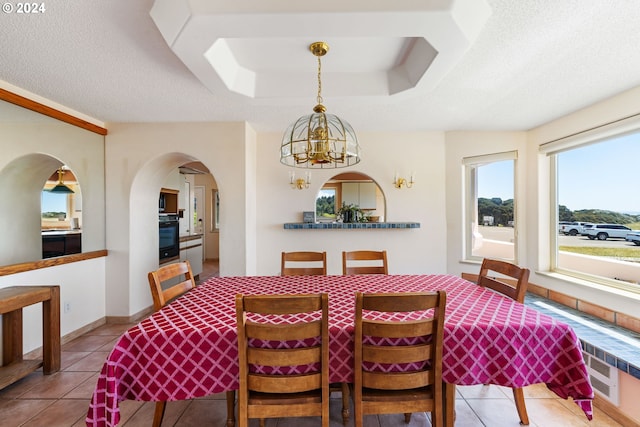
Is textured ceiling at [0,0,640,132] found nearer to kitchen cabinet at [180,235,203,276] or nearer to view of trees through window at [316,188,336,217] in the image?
view of trees through window at [316,188,336,217]

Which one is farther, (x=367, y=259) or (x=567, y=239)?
(x=567, y=239)

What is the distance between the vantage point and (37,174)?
3002 millimetres

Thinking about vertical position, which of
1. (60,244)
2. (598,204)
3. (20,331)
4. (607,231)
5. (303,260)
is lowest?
(20,331)

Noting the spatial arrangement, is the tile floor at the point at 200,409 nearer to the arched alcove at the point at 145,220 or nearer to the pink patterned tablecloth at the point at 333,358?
the pink patterned tablecloth at the point at 333,358

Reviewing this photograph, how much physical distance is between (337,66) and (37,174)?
326 cm

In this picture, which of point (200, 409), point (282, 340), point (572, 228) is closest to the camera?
point (282, 340)

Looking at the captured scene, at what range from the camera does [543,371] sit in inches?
52.3

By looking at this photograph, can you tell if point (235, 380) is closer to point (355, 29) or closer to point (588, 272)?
point (355, 29)

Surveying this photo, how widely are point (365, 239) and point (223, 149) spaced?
6.80 feet

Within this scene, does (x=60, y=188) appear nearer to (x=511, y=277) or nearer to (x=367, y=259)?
(x=367, y=259)

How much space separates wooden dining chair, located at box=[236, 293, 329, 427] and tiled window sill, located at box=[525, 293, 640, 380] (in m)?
1.94

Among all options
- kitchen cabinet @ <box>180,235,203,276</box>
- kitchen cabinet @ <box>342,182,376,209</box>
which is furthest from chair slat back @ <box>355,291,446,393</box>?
kitchen cabinet @ <box>342,182,376,209</box>

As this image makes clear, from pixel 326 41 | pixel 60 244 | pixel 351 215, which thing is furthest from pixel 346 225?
pixel 60 244

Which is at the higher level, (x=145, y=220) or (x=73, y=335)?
(x=145, y=220)
